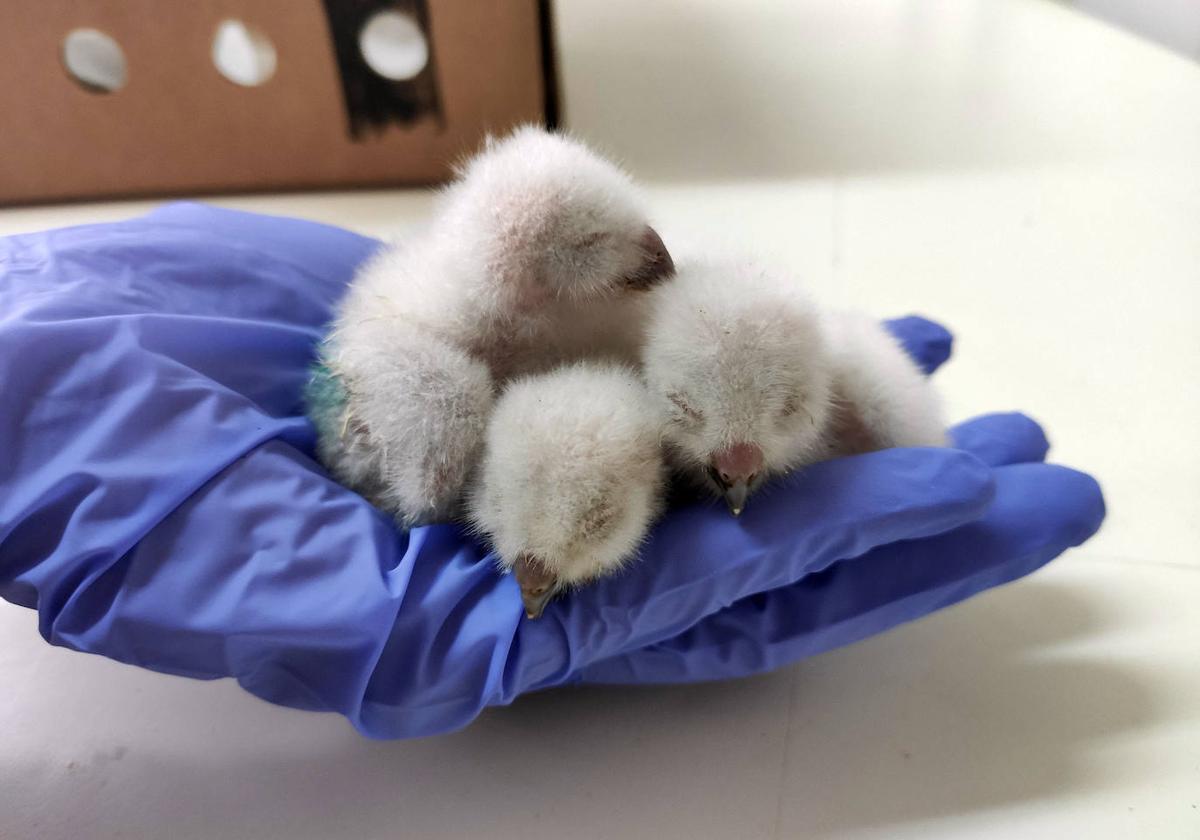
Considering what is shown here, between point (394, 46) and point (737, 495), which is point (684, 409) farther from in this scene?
point (394, 46)

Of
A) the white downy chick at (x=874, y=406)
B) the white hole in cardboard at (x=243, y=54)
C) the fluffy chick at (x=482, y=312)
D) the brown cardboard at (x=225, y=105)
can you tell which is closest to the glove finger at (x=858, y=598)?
the white downy chick at (x=874, y=406)

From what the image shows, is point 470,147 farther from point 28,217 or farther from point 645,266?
point 645,266

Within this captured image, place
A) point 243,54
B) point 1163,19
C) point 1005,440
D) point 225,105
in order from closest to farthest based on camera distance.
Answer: point 1005,440
point 225,105
point 243,54
point 1163,19

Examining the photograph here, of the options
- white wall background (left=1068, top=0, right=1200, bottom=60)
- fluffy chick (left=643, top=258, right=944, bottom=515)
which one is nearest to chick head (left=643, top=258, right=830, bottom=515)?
fluffy chick (left=643, top=258, right=944, bottom=515)

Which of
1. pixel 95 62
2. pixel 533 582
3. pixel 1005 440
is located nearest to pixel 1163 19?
pixel 1005 440

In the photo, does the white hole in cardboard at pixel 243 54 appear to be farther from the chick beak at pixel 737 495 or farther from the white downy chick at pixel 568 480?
the chick beak at pixel 737 495

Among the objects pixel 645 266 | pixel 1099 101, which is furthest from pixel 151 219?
pixel 1099 101
